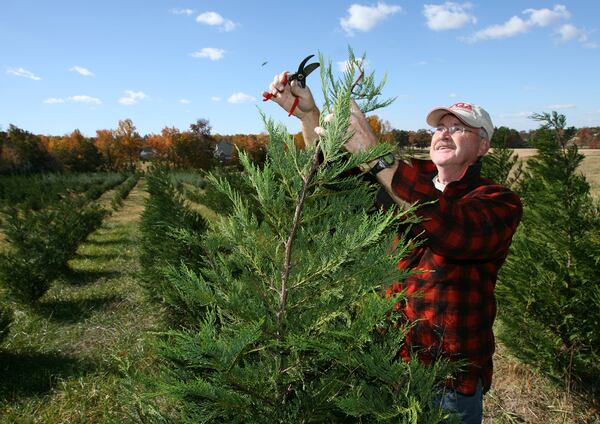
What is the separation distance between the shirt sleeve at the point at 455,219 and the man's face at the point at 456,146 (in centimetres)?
38

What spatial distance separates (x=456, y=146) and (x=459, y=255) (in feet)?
2.26

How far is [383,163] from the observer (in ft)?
5.84

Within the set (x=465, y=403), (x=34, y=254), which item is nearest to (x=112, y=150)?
(x=34, y=254)

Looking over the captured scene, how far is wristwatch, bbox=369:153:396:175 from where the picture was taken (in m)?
1.76

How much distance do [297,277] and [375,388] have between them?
1.64 feet

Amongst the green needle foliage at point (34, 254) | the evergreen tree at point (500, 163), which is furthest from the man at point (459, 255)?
the green needle foliage at point (34, 254)

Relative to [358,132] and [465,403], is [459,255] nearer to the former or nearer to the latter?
[358,132]

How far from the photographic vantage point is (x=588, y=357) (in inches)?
193

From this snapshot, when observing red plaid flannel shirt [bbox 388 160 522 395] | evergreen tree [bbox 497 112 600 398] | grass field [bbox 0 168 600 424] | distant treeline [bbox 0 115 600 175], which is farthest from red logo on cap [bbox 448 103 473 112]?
distant treeline [bbox 0 115 600 175]

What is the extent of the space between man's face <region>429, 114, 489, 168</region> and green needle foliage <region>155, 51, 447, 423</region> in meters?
0.82

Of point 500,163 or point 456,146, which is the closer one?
point 456,146

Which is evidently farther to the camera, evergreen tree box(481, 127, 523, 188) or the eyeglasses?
evergreen tree box(481, 127, 523, 188)

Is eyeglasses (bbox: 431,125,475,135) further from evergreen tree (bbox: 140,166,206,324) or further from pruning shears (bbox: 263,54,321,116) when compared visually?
evergreen tree (bbox: 140,166,206,324)

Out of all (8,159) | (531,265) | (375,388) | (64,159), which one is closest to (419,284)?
(375,388)
